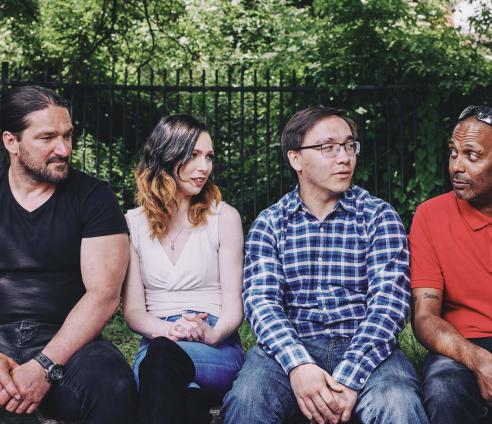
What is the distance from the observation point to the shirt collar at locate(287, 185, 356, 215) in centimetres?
345

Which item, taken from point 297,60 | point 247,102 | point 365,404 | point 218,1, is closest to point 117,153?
point 247,102

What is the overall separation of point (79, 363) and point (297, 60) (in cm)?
626

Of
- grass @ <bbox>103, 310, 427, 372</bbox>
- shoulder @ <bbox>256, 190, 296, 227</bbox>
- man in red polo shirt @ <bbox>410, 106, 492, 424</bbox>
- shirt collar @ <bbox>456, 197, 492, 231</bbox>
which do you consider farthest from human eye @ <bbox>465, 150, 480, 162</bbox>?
grass @ <bbox>103, 310, 427, 372</bbox>

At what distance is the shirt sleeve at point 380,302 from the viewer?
2.98 meters

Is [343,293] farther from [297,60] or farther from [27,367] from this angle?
[297,60]

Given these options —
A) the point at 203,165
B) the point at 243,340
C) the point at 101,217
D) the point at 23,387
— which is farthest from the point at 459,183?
the point at 243,340

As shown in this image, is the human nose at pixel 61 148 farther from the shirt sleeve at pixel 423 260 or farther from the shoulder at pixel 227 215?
the shirt sleeve at pixel 423 260

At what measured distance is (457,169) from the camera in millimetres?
3285

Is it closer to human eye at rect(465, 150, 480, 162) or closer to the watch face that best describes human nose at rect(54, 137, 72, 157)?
the watch face

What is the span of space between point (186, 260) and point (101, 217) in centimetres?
48

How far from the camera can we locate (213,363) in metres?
3.15

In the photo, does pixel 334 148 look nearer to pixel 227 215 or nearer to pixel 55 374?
pixel 227 215

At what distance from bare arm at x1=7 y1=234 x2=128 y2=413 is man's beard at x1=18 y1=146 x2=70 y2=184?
35 centimetres

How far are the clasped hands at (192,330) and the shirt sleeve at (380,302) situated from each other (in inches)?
24.7
